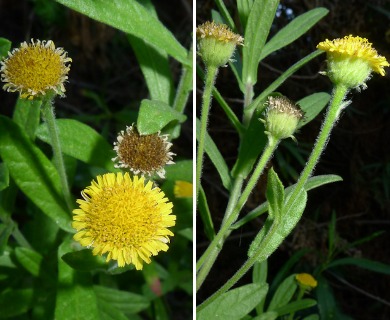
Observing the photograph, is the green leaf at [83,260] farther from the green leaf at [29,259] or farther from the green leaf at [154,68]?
the green leaf at [154,68]

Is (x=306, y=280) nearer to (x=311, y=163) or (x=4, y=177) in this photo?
(x=311, y=163)

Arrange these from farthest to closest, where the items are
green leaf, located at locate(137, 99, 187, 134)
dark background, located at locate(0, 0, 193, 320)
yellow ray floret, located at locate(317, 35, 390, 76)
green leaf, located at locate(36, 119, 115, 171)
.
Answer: dark background, located at locate(0, 0, 193, 320) < green leaf, located at locate(36, 119, 115, 171) < green leaf, located at locate(137, 99, 187, 134) < yellow ray floret, located at locate(317, 35, 390, 76)

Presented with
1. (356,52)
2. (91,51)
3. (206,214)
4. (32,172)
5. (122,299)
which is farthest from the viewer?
(91,51)

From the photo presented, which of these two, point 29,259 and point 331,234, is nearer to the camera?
point 331,234

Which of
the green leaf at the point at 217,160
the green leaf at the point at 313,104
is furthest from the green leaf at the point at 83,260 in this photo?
the green leaf at the point at 313,104

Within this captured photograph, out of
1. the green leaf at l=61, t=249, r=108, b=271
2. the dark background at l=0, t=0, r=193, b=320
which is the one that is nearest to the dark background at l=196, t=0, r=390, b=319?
the green leaf at l=61, t=249, r=108, b=271

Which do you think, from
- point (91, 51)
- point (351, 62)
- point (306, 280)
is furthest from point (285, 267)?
point (91, 51)

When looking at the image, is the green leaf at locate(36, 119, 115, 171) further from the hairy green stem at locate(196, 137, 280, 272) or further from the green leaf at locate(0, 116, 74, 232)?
the hairy green stem at locate(196, 137, 280, 272)
